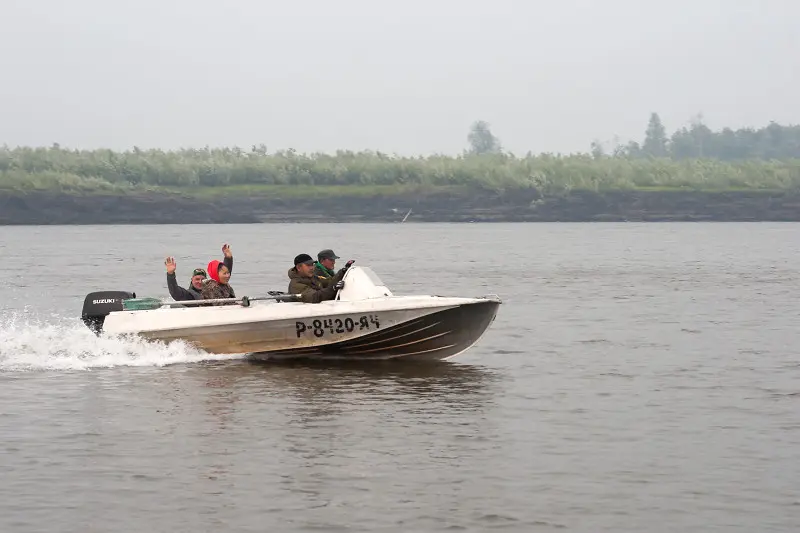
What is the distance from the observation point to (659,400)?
17.7 metres

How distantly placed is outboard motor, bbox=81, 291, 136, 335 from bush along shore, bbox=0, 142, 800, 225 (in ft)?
368

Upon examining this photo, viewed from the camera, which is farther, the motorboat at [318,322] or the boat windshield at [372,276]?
the boat windshield at [372,276]

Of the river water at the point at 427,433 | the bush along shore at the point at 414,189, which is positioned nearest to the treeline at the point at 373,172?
the bush along shore at the point at 414,189

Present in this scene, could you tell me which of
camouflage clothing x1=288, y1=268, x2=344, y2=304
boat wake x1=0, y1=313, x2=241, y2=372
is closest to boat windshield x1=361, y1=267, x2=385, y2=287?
camouflage clothing x1=288, y1=268, x2=344, y2=304

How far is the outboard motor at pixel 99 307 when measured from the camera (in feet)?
69.6

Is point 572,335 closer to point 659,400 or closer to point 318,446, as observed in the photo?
point 659,400

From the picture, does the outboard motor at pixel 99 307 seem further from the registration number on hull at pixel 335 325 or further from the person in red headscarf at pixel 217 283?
the registration number on hull at pixel 335 325

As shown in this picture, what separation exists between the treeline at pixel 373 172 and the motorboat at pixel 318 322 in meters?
115

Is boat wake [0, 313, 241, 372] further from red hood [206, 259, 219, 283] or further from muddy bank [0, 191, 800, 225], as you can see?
muddy bank [0, 191, 800, 225]

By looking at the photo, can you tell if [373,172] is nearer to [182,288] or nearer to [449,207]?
[449,207]

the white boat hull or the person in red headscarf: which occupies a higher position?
the person in red headscarf

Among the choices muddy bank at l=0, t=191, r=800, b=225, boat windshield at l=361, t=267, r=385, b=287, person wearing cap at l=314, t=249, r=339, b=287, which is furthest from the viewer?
muddy bank at l=0, t=191, r=800, b=225

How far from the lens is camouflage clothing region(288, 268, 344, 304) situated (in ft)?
67.9

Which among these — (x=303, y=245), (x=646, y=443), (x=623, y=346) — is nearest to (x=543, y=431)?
(x=646, y=443)
